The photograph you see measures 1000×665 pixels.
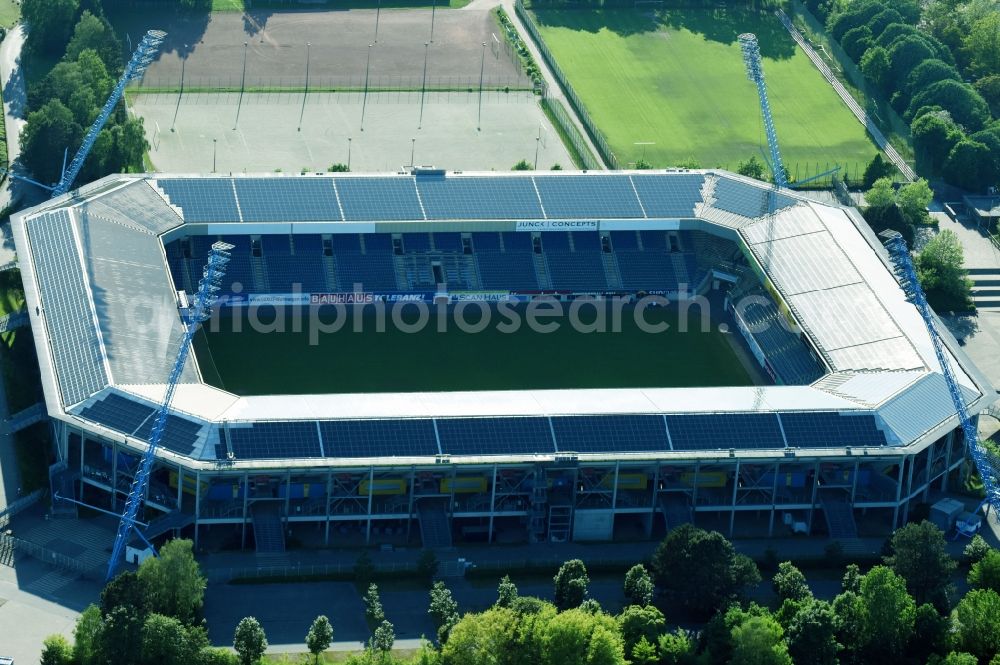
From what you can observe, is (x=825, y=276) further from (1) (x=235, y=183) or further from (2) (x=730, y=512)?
(1) (x=235, y=183)

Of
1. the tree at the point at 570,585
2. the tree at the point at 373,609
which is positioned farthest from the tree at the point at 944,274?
the tree at the point at 373,609

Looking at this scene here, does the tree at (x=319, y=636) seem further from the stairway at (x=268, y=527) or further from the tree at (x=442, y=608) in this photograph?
the stairway at (x=268, y=527)

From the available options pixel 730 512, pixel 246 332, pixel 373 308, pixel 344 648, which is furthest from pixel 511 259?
pixel 344 648

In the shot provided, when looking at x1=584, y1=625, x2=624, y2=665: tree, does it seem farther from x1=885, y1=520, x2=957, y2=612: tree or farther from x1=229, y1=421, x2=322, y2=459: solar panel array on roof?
x1=229, y1=421, x2=322, y2=459: solar panel array on roof

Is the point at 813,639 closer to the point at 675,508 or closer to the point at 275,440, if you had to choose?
the point at 675,508

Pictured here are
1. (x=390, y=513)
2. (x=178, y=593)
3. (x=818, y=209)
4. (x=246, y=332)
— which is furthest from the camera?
(x=818, y=209)

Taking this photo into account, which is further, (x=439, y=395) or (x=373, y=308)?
(x=373, y=308)
